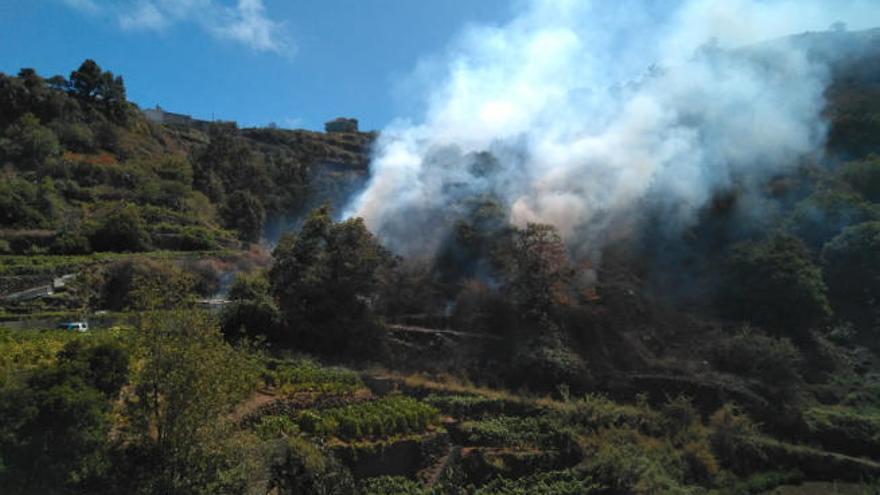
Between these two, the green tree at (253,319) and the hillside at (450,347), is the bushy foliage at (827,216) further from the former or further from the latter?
the green tree at (253,319)

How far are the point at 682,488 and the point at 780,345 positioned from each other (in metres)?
8.84

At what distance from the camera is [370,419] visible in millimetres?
18359

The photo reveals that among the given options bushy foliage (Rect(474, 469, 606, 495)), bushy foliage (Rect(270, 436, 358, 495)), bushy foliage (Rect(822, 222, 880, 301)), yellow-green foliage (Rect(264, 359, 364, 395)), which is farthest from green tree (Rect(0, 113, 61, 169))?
bushy foliage (Rect(822, 222, 880, 301))

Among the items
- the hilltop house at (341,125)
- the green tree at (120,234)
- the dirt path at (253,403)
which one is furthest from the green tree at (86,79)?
the dirt path at (253,403)

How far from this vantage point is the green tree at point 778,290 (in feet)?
92.3

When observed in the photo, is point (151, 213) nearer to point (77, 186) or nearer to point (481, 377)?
point (77, 186)

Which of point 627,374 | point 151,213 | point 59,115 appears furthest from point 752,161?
point 59,115

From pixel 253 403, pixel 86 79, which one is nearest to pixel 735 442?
pixel 253 403

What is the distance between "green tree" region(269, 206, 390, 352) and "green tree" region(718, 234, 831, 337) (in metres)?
16.4

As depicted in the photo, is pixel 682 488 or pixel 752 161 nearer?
pixel 682 488

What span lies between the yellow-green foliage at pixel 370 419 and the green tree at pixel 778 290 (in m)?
16.8

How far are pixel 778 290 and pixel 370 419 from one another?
19661 millimetres

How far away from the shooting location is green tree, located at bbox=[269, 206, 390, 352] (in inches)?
999

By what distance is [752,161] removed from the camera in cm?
4106
